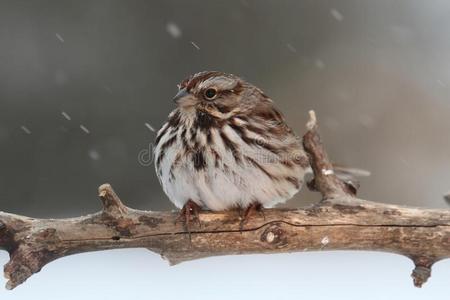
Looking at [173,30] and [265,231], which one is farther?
[173,30]

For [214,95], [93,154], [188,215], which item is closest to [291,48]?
[93,154]

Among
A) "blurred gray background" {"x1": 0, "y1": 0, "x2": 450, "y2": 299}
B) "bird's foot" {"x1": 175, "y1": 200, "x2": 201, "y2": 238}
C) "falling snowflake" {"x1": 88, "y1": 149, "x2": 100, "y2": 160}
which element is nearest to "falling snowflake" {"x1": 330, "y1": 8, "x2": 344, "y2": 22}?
"blurred gray background" {"x1": 0, "y1": 0, "x2": 450, "y2": 299}

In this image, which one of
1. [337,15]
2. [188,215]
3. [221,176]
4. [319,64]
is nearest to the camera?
[221,176]

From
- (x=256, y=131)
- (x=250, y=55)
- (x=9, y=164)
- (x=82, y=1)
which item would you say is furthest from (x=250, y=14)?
(x=256, y=131)

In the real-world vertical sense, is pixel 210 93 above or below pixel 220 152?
above

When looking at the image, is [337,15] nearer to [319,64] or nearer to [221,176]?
[319,64]

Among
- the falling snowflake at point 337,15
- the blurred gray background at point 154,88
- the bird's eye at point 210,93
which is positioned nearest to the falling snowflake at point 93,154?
the blurred gray background at point 154,88

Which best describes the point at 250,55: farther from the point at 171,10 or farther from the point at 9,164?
the point at 9,164

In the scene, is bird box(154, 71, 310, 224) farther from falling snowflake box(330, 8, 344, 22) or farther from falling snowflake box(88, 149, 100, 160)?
falling snowflake box(330, 8, 344, 22)
